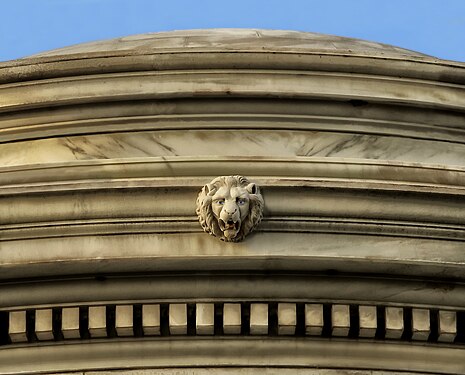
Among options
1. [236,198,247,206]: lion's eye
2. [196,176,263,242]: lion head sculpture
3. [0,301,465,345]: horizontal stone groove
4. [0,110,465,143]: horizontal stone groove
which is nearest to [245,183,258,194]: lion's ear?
[196,176,263,242]: lion head sculpture

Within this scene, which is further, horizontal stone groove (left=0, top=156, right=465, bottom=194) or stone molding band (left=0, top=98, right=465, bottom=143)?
stone molding band (left=0, top=98, right=465, bottom=143)

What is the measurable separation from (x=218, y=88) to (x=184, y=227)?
2513 mm

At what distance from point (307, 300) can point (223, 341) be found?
1.00 metres

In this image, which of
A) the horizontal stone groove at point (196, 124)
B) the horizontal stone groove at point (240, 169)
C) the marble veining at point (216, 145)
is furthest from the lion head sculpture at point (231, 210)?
the horizontal stone groove at point (196, 124)

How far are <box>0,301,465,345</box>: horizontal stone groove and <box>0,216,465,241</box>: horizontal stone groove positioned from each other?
79 cm

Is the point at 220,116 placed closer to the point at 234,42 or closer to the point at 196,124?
the point at 196,124

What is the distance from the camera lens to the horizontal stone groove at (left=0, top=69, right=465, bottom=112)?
22484 millimetres

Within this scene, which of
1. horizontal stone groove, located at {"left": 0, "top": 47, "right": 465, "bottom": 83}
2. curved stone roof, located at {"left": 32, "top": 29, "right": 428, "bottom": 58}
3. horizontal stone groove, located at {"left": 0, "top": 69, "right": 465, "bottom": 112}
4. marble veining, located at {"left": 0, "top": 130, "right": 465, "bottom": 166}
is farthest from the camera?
curved stone roof, located at {"left": 32, "top": 29, "right": 428, "bottom": 58}

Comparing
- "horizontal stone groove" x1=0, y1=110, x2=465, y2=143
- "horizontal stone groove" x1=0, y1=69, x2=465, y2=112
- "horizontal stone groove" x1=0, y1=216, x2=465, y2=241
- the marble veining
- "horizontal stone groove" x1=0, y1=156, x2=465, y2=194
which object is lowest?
"horizontal stone groove" x1=0, y1=216, x2=465, y2=241

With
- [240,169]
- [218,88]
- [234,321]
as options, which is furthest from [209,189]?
[218,88]

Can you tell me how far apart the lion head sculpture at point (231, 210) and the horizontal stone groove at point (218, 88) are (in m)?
2.18

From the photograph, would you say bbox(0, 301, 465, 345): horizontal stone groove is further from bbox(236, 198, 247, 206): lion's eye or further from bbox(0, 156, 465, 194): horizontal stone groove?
bbox(0, 156, 465, 194): horizontal stone groove

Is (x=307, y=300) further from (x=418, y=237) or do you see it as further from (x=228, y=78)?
(x=228, y=78)

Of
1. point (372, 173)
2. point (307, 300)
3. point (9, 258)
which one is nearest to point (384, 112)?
point (372, 173)
